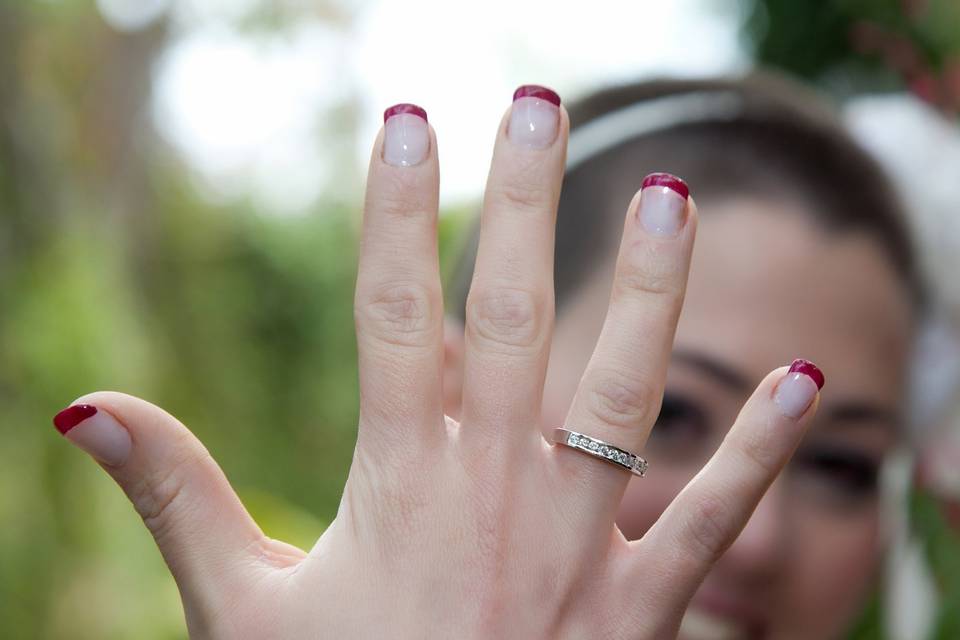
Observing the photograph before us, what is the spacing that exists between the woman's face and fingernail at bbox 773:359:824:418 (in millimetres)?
570

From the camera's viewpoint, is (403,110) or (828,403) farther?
(828,403)

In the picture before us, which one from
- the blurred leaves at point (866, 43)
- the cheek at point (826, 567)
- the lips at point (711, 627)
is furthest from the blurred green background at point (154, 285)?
the lips at point (711, 627)

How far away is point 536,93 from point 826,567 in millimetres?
941

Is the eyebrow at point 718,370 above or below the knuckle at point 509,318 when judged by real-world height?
above

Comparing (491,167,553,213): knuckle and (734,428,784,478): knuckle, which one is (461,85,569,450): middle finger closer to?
(491,167,553,213): knuckle

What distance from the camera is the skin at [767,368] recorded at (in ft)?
3.89

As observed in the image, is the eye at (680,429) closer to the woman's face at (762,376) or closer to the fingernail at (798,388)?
the woman's face at (762,376)

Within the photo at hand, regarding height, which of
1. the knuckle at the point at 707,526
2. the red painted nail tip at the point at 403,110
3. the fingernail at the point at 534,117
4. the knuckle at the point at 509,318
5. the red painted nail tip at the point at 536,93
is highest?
the red painted nail tip at the point at 536,93

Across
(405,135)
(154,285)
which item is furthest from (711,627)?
(154,285)

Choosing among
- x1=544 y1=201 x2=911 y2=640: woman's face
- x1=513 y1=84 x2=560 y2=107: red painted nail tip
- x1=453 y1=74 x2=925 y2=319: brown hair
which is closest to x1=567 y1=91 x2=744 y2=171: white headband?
x1=453 y1=74 x2=925 y2=319: brown hair

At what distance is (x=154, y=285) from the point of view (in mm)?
5340

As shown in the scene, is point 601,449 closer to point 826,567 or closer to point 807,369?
point 807,369

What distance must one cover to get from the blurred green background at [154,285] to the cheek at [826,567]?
12.4 inches

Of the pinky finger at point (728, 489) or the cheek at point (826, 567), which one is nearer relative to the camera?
the pinky finger at point (728, 489)
